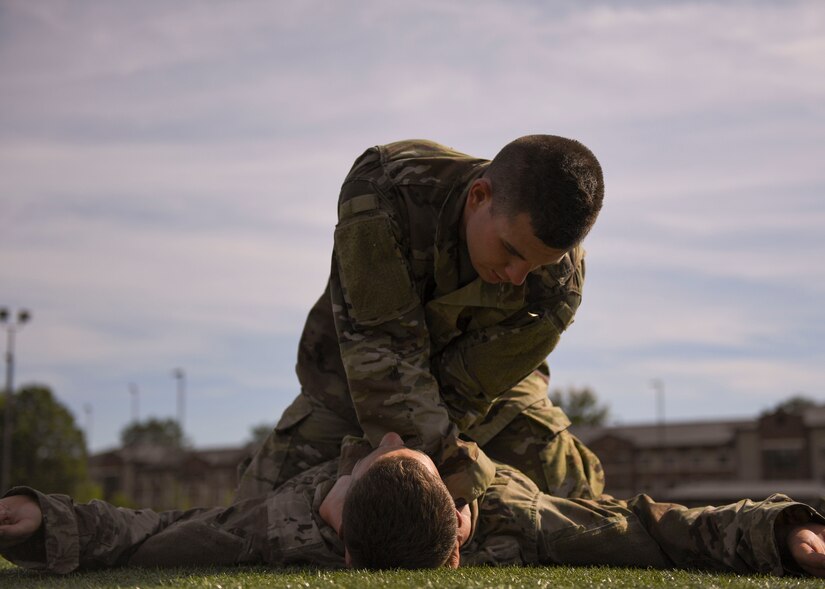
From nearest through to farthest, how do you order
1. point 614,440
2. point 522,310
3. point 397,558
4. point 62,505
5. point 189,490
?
1. point 397,558
2. point 62,505
3. point 522,310
4. point 614,440
5. point 189,490

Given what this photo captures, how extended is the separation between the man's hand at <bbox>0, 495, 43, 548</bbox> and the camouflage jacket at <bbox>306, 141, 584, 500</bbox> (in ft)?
4.55

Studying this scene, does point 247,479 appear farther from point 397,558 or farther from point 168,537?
point 397,558

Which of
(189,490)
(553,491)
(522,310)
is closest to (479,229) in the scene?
(522,310)

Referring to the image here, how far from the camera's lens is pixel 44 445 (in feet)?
139

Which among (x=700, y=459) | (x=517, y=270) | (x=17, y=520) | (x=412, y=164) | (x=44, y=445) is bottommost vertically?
(x=700, y=459)

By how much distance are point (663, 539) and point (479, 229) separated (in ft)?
5.03

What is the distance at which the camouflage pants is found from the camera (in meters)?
5.28

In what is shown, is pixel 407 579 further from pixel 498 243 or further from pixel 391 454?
pixel 498 243

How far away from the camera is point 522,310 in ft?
15.5

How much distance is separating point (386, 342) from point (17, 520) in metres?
1.68

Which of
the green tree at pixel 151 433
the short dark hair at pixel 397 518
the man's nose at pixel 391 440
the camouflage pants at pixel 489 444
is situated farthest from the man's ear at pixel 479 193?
the green tree at pixel 151 433

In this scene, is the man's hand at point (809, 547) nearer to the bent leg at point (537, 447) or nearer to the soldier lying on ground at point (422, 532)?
the soldier lying on ground at point (422, 532)

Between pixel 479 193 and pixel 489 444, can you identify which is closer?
pixel 479 193

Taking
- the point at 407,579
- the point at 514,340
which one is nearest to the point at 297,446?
the point at 514,340
